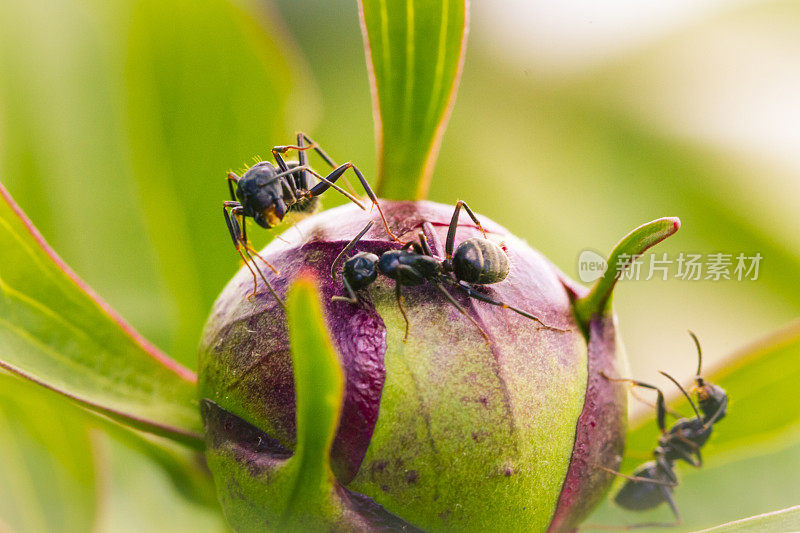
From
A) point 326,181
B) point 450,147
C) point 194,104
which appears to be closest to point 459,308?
point 326,181

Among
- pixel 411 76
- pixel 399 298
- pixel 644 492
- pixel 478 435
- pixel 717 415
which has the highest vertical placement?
pixel 411 76

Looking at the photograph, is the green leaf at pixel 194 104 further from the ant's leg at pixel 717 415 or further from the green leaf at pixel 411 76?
the ant's leg at pixel 717 415

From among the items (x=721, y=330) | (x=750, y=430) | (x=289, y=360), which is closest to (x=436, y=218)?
(x=289, y=360)

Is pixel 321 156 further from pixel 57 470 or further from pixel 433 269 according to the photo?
pixel 57 470

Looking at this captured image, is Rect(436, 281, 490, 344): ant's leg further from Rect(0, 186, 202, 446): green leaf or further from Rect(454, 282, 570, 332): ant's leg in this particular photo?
Rect(0, 186, 202, 446): green leaf

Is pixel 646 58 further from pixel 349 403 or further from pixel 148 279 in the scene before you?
pixel 349 403

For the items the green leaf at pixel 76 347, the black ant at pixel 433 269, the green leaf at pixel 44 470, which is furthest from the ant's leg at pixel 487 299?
the green leaf at pixel 44 470
